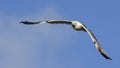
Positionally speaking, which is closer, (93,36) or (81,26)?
(93,36)

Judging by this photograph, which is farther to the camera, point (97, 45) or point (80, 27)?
point (80, 27)

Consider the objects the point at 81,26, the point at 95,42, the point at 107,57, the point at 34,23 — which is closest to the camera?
the point at 107,57

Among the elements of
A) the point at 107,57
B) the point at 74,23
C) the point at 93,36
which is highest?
the point at 74,23

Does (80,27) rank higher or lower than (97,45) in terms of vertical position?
higher

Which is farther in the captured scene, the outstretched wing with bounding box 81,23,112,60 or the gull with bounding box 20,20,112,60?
the gull with bounding box 20,20,112,60

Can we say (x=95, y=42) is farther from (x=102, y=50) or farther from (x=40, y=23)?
(x=40, y=23)

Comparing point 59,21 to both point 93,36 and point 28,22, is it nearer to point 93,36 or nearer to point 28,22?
point 28,22

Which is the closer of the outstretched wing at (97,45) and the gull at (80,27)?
the outstretched wing at (97,45)

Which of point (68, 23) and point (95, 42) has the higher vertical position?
point (68, 23)

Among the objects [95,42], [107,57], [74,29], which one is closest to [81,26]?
[74,29]

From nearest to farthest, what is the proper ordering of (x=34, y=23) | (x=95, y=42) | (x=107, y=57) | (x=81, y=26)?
(x=107, y=57) → (x=95, y=42) → (x=81, y=26) → (x=34, y=23)
